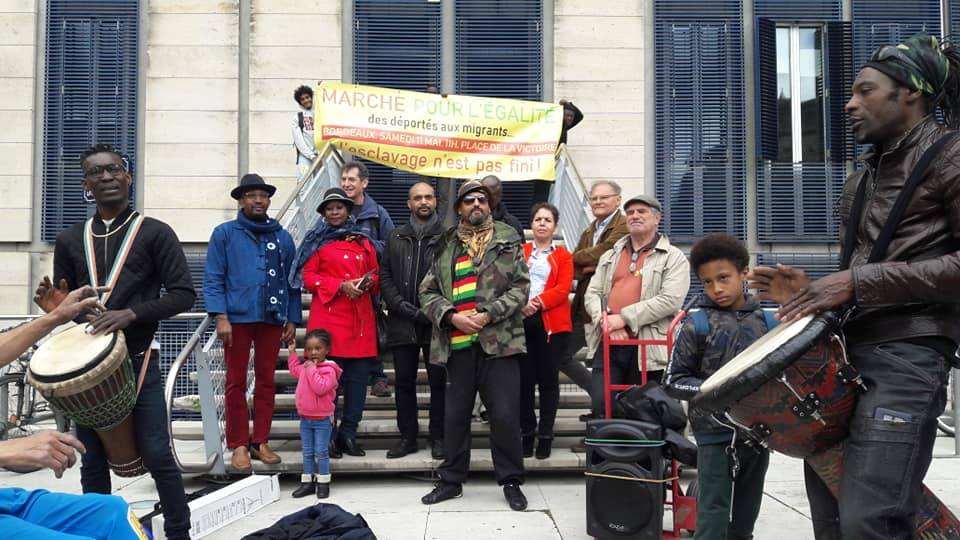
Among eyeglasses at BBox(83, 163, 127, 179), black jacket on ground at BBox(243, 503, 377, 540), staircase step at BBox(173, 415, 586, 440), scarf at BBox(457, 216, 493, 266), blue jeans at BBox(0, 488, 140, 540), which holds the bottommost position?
black jacket on ground at BBox(243, 503, 377, 540)

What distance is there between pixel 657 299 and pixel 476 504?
5.97 ft

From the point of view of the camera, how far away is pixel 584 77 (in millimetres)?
10992

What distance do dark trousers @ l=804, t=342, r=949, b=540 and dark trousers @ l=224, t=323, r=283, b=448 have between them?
174 inches

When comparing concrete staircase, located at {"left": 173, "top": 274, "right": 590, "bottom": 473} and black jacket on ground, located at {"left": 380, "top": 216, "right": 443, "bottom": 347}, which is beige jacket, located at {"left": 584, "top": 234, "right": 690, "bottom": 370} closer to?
concrete staircase, located at {"left": 173, "top": 274, "right": 590, "bottom": 473}

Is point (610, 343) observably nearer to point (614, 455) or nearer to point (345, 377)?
point (614, 455)

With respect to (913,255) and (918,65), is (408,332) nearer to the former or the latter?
(913,255)

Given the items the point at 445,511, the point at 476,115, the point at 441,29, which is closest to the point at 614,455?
the point at 445,511

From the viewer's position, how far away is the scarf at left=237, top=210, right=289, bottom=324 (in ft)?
19.9

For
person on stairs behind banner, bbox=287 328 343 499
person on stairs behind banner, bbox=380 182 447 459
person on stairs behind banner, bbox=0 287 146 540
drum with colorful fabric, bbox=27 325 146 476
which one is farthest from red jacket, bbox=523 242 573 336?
person on stairs behind banner, bbox=0 287 146 540

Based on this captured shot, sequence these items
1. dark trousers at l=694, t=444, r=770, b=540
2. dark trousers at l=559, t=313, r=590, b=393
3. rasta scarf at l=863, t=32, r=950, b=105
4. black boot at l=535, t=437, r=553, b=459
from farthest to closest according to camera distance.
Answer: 1. dark trousers at l=559, t=313, r=590, b=393
2. black boot at l=535, t=437, r=553, b=459
3. dark trousers at l=694, t=444, r=770, b=540
4. rasta scarf at l=863, t=32, r=950, b=105

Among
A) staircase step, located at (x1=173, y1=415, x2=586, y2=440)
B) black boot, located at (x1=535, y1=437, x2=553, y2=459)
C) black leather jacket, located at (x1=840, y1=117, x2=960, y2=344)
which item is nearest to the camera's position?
black leather jacket, located at (x1=840, y1=117, x2=960, y2=344)

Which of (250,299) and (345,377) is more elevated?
(250,299)

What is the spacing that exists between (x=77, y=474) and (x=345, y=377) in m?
2.40

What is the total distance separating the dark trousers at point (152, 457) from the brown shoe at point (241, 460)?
165cm
